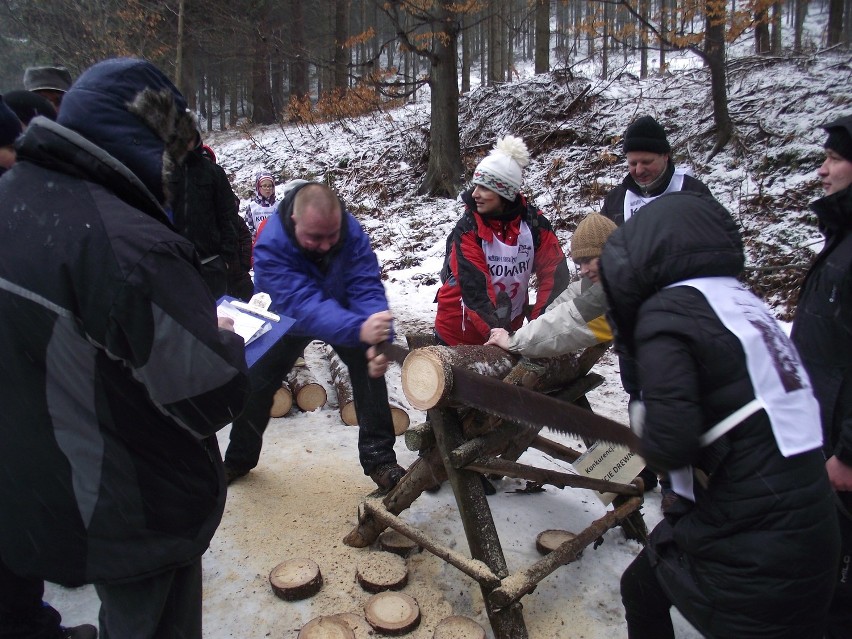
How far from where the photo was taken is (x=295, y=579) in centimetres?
277

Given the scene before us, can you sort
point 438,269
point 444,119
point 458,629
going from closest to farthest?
point 458,629
point 438,269
point 444,119

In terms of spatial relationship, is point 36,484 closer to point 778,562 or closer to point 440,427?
point 440,427

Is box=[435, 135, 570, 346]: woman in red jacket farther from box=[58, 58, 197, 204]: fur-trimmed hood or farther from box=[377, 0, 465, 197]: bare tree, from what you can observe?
box=[377, 0, 465, 197]: bare tree

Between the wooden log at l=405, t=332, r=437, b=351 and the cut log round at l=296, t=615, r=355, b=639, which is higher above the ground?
the wooden log at l=405, t=332, r=437, b=351

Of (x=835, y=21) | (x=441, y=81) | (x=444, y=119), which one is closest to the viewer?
(x=441, y=81)

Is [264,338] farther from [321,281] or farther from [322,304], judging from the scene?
[321,281]

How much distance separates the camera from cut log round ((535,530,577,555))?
3.07 m

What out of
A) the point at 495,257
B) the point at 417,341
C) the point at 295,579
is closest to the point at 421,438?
the point at 417,341

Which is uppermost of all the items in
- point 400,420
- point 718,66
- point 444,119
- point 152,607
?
point 718,66

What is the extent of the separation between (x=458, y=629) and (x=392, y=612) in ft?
0.98

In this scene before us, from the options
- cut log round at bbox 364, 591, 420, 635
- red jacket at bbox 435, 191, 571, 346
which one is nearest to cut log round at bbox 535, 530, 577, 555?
cut log round at bbox 364, 591, 420, 635

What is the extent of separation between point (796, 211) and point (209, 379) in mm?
7450

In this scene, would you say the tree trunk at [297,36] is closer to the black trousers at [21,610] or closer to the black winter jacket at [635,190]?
the black winter jacket at [635,190]

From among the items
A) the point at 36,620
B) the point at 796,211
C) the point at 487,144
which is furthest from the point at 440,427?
the point at 487,144
